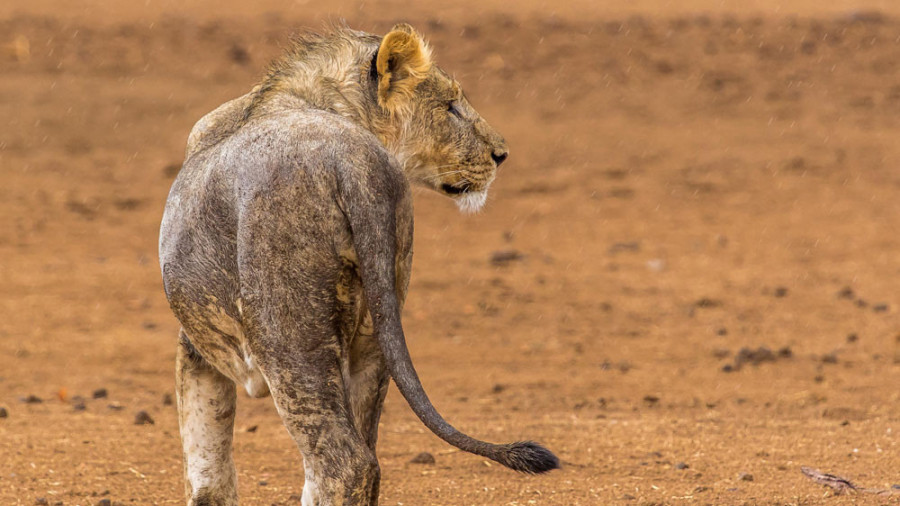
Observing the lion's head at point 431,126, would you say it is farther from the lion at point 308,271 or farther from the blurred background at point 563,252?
the blurred background at point 563,252

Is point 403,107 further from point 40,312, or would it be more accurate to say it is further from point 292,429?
point 40,312

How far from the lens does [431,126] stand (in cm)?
451

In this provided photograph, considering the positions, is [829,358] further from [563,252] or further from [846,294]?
[563,252]

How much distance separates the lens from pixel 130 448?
21.4ft

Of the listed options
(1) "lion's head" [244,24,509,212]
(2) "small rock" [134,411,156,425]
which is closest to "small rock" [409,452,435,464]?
(2) "small rock" [134,411,156,425]

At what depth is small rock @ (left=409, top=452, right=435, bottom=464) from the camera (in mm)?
6324

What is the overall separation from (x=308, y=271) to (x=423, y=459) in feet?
9.44

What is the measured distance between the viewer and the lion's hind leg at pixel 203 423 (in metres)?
4.32

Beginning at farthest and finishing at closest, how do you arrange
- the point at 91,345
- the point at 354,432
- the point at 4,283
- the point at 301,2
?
the point at 301,2 < the point at 4,283 < the point at 91,345 < the point at 354,432

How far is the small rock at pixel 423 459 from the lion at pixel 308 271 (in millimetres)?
2315

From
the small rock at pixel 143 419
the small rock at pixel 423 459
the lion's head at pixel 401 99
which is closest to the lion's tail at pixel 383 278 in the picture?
the lion's head at pixel 401 99

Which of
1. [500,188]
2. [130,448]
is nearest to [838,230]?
[500,188]

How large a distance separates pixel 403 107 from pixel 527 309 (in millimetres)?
6582

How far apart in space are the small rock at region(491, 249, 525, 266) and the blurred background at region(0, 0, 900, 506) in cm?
3
